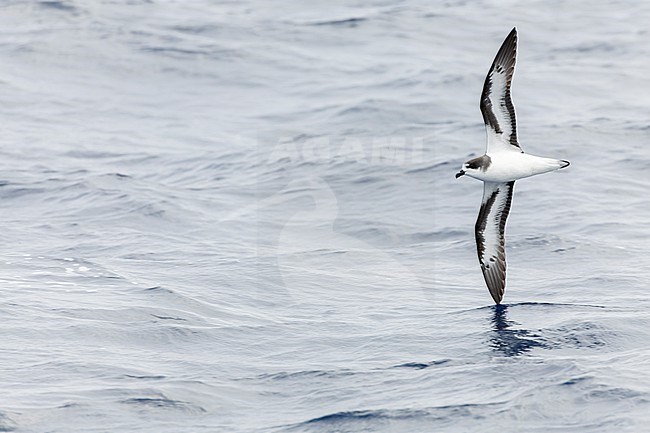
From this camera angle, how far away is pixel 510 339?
12.6 meters

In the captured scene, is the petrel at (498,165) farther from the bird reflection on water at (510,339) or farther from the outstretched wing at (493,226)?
the bird reflection on water at (510,339)

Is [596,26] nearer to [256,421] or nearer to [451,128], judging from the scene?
[451,128]

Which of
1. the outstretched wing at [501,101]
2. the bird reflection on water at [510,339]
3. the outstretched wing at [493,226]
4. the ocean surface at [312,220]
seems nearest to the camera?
the ocean surface at [312,220]

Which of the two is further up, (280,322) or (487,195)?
(487,195)

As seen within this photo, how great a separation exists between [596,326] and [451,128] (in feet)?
36.0

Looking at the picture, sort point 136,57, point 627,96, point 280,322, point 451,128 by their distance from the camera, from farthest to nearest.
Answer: point 136,57 < point 627,96 < point 451,128 < point 280,322

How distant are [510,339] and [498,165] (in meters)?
2.39

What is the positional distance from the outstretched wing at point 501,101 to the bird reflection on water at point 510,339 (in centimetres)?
221

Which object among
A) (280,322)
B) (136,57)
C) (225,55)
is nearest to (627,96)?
(225,55)

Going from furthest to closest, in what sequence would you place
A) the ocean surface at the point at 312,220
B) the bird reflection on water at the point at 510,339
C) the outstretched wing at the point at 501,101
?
the outstretched wing at the point at 501,101 → the bird reflection on water at the point at 510,339 → the ocean surface at the point at 312,220

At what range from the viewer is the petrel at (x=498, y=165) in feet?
44.5

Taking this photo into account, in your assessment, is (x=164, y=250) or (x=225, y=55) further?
(x=225, y=55)

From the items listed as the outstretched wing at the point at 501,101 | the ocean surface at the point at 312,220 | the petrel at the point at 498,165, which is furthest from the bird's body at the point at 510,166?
the ocean surface at the point at 312,220

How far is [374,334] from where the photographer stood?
43.6ft
